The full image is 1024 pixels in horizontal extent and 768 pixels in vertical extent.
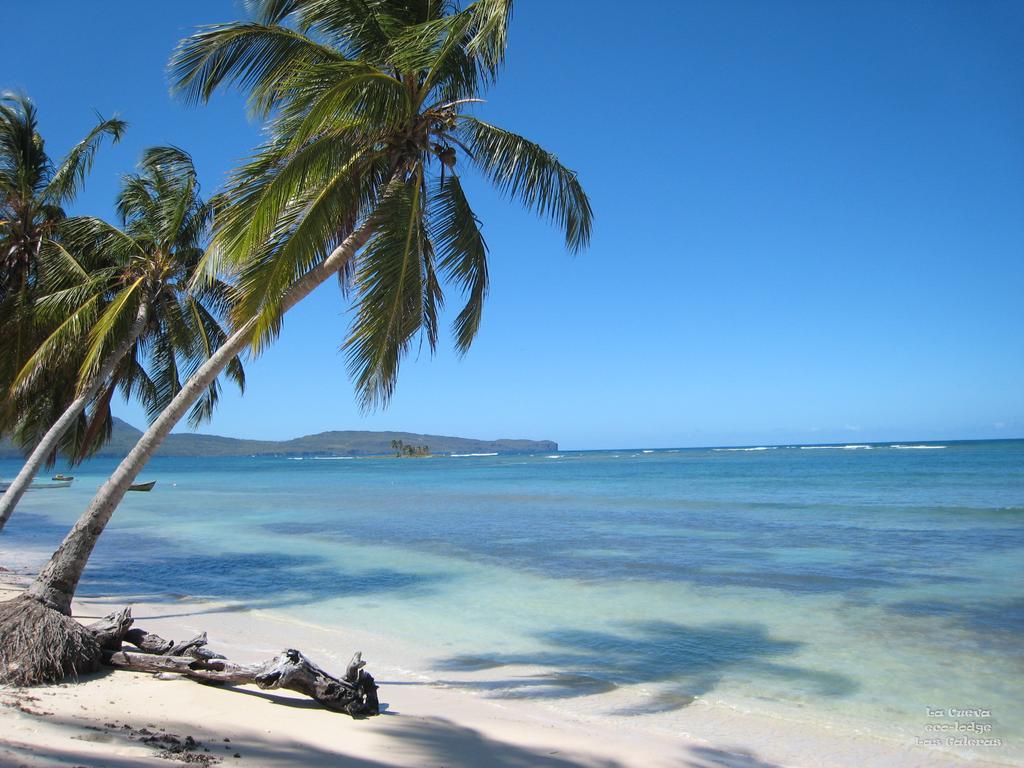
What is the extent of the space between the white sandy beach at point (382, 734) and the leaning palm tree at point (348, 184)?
1.00 m

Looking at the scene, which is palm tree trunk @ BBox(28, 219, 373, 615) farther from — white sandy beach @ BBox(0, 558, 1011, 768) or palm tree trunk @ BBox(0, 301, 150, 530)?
palm tree trunk @ BBox(0, 301, 150, 530)

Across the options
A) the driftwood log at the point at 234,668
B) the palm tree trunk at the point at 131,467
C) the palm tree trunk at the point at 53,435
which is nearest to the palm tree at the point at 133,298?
the palm tree trunk at the point at 53,435

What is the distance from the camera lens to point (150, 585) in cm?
1169

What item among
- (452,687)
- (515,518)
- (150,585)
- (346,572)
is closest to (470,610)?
(452,687)

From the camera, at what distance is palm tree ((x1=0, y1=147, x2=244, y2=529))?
870 cm

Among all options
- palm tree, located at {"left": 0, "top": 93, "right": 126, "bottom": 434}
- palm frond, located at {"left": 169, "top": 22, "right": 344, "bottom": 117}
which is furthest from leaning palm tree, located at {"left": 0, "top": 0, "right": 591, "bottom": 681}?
palm tree, located at {"left": 0, "top": 93, "right": 126, "bottom": 434}

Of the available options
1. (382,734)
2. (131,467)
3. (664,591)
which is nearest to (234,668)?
(382,734)

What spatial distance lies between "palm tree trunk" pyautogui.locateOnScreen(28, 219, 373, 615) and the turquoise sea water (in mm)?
3235

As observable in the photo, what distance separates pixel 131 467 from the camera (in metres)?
6.16

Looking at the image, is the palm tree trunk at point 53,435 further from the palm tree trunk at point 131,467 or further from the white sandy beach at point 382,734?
the white sandy beach at point 382,734

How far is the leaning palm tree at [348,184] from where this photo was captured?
585cm

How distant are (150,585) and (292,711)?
8125 mm

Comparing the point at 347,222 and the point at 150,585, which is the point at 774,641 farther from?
the point at 150,585

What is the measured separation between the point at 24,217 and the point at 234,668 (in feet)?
26.9
